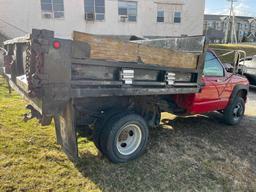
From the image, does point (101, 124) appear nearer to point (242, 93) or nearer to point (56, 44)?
point (56, 44)

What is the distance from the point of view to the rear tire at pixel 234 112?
20.0 ft

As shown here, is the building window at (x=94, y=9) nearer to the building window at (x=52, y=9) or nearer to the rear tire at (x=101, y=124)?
the building window at (x=52, y=9)

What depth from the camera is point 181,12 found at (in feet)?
74.3

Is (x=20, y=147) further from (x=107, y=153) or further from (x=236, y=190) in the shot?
(x=236, y=190)

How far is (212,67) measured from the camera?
17.8 ft

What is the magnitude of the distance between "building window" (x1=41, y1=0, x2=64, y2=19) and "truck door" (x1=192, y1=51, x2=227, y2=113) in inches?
600

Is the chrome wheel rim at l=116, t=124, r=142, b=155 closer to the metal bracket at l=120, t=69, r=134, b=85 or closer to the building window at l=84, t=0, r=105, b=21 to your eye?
the metal bracket at l=120, t=69, r=134, b=85

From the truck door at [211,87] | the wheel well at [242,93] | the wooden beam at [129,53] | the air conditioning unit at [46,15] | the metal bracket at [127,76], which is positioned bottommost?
the wheel well at [242,93]

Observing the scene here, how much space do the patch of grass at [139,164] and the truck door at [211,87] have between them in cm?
67

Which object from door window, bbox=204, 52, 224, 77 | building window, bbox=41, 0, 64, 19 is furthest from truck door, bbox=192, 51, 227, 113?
building window, bbox=41, 0, 64, 19

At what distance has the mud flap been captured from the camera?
10.7ft

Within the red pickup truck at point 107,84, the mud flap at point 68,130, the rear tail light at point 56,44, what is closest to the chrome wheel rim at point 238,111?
A: the red pickup truck at point 107,84

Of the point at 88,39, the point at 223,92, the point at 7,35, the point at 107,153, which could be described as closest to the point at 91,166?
the point at 107,153

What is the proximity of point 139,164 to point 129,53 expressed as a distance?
1.77 metres
